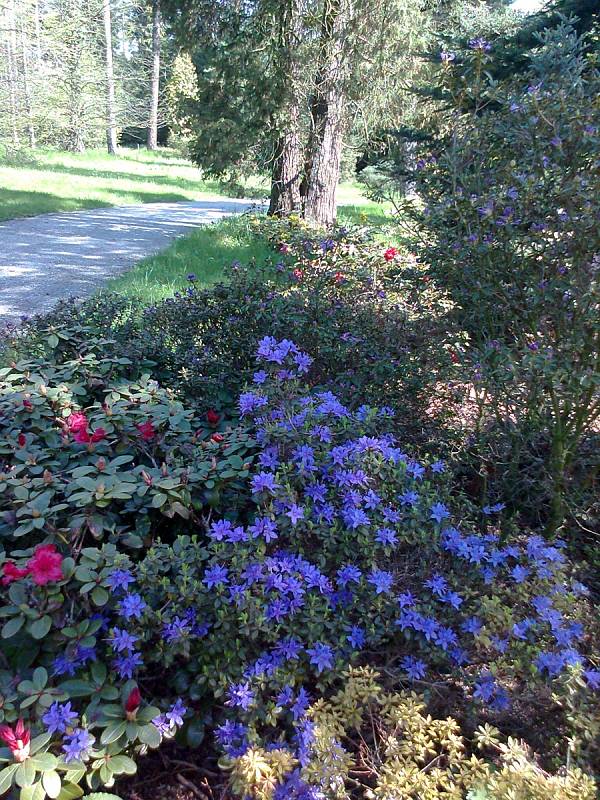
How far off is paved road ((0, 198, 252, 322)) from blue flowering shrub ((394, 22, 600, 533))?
4.24m

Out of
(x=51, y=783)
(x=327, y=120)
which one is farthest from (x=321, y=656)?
(x=327, y=120)

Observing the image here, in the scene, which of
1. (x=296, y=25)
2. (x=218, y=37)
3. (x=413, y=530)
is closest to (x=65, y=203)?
(x=218, y=37)

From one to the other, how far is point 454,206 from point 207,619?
1903 millimetres

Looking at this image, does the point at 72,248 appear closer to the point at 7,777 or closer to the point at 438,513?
the point at 438,513

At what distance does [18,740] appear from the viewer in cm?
133

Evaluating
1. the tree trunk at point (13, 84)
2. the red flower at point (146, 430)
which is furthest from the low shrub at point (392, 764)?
the tree trunk at point (13, 84)

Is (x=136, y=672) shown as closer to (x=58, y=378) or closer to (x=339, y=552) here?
(x=339, y=552)

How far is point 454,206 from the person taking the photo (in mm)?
2541

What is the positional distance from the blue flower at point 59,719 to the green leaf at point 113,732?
82 mm

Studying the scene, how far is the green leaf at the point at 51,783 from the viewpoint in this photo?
1.30 m

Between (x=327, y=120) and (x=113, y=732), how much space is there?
784cm

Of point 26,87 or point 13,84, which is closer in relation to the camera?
point 13,84

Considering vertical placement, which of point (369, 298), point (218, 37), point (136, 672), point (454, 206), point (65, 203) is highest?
point (218, 37)

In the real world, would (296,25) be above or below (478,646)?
above
